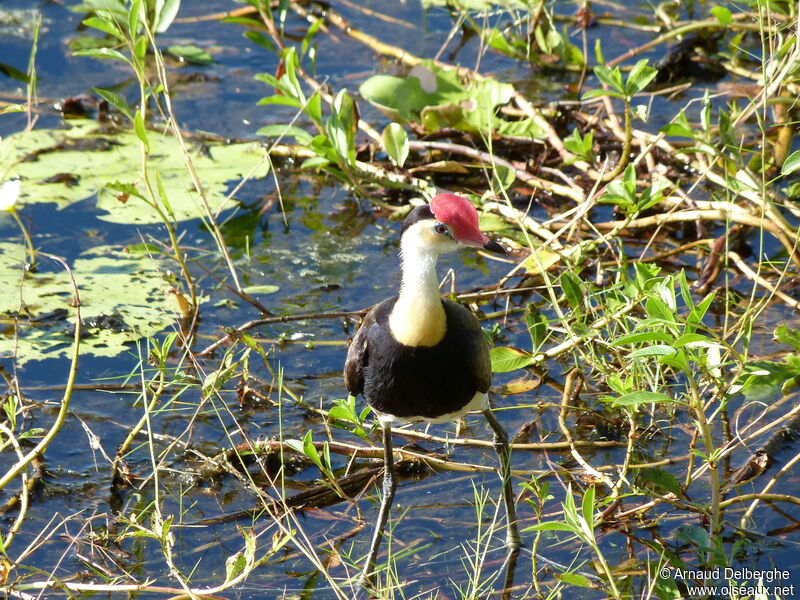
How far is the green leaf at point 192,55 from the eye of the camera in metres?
7.14

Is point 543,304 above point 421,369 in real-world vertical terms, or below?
below

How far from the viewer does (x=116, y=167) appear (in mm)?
5992

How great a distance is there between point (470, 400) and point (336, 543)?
72 cm

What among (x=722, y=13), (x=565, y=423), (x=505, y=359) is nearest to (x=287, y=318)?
(x=505, y=359)

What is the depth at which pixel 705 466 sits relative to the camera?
368cm

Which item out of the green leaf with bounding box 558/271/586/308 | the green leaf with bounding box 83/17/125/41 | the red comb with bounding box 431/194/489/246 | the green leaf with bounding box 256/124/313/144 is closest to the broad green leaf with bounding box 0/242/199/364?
the green leaf with bounding box 256/124/313/144

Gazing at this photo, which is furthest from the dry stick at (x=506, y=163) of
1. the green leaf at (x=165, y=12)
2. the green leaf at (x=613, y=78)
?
the green leaf at (x=165, y=12)

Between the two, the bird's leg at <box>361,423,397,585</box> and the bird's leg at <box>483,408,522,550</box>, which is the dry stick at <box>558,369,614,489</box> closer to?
the bird's leg at <box>483,408,522,550</box>

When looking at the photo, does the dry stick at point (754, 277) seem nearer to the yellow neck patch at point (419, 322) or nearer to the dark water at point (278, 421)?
the dark water at point (278, 421)

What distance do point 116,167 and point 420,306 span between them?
9.84 feet

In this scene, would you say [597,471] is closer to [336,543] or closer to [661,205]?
[336,543]

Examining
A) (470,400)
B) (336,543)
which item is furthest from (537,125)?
(336,543)

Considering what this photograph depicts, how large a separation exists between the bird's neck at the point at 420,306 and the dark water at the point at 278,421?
0.57 m

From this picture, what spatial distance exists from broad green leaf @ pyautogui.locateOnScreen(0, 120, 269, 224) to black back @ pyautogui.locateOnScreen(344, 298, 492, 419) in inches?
83.1
